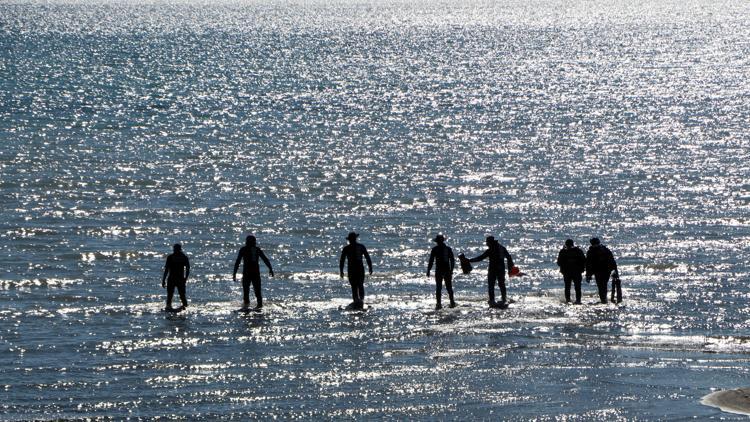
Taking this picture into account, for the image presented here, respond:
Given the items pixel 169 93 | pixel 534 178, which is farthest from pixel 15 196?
pixel 169 93

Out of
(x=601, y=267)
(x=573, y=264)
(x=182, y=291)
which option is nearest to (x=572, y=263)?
(x=573, y=264)

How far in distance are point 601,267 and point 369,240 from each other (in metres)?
9.51

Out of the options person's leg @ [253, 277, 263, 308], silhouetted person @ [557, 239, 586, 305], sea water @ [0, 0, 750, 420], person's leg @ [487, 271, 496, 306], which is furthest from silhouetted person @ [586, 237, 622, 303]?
person's leg @ [253, 277, 263, 308]

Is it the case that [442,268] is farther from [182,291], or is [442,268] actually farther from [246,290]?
[182,291]

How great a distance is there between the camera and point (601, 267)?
25375 mm

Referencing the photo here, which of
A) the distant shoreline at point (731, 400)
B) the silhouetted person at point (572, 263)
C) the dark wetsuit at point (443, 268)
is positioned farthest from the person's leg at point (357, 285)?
the distant shoreline at point (731, 400)

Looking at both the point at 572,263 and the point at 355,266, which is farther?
the point at 572,263

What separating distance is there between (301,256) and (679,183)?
1590cm

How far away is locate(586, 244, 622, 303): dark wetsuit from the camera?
25.3m

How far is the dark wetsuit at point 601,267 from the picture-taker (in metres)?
25.3

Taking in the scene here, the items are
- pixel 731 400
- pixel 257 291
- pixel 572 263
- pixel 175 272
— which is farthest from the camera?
pixel 257 291

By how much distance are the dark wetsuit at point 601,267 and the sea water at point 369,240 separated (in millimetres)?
357

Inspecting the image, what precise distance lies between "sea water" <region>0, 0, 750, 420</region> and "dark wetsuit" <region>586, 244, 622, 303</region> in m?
0.36

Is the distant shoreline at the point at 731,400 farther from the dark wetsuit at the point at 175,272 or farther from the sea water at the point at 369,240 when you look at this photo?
the dark wetsuit at the point at 175,272
